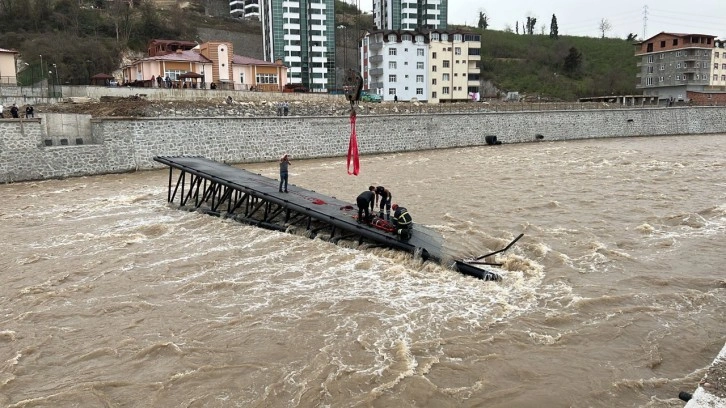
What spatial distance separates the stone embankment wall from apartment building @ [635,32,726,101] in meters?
17.2

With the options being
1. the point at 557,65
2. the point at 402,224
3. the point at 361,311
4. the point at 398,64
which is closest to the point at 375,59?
the point at 398,64

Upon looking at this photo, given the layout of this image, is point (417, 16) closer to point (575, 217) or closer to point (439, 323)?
point (575, 217)

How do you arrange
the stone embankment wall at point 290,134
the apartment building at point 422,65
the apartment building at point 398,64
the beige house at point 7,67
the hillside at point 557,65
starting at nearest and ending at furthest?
the stone embankment wall at point 290,134, the beige house at point 7,67, the apartment building at point 398,64, the apartment building at point 422,65, the hillside at point 557,65

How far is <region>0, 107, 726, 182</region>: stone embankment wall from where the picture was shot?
1104 inches

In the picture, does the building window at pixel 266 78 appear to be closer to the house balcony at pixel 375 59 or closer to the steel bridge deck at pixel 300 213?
the house balcony at pixel 375 59

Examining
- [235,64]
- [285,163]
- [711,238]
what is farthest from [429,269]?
[235,64]

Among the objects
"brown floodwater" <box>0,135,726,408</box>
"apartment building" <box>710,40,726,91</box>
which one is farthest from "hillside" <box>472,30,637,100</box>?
"brown floodwater" <box>0,135,726,408</box>

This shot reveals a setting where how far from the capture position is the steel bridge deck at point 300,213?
44.4ft

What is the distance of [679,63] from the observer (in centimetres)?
7056

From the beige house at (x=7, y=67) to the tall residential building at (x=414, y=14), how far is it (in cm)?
5687

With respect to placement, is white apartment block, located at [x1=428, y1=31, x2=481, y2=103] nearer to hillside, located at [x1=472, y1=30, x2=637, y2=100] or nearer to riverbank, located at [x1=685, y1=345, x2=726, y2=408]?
hillside, located at [x1=472, y1=30, x2=637, y2=100]

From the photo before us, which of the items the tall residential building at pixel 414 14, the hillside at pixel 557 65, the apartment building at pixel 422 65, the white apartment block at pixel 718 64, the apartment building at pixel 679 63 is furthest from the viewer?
the tall residential building at pixel 414 14

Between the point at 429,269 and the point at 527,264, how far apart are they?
7.92 feet

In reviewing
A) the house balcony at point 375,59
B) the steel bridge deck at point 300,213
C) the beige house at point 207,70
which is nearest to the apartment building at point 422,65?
the house balcony at point 375,59
